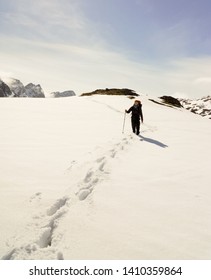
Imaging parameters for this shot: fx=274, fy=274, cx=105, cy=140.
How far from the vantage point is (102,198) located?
23.1 feet

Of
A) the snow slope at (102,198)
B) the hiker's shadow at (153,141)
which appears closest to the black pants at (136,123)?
the hiker's shadow at (153,141)

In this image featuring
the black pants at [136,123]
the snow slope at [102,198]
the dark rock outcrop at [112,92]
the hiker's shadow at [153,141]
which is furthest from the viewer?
the dark rock outcrop at [112,92]

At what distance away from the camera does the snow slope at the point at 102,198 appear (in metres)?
5.11

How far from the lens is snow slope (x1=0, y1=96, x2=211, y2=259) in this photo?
16.8 ft

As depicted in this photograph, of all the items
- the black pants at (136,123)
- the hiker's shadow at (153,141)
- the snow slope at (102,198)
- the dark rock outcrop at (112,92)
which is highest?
the dark rock outcrop at (112,92)

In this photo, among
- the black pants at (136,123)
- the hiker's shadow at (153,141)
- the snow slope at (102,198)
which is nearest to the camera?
the snow slope at (102,198)

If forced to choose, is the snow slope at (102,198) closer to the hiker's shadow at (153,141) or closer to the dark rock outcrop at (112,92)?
the hiker's shadow at (153,141)

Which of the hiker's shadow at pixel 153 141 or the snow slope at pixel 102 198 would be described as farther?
the hiker's shadow at pixel 153 141

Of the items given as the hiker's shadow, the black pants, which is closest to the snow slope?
the hiker's shadow

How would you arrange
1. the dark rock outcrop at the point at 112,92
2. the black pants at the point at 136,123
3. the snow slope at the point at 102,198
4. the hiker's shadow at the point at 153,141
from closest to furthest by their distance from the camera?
1. the snow slope at the point at 102,198
2. the hiker's shadow at the point at 153,141
3. the black pants at the point at 136,123
4. the dark rock outcrop at the point at 112,92


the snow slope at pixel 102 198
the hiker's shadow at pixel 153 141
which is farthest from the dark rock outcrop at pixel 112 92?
the snow slope at pixel 102 198

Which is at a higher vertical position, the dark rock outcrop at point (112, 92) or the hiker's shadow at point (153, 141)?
the dark rock outcrop at point (112, 92)
